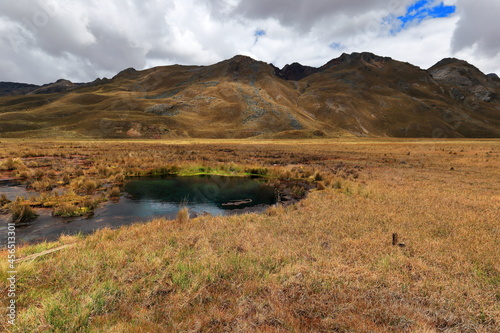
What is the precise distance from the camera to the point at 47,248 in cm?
800

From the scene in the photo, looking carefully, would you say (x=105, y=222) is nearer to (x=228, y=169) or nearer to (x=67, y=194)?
(x=67, y=194)

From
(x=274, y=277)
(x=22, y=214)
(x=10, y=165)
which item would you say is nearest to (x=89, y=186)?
(x=22, y=214)

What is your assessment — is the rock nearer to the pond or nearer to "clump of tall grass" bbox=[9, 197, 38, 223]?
the pond

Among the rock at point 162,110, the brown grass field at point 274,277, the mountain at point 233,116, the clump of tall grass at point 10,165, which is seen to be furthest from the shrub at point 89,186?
the rock at point 162,110

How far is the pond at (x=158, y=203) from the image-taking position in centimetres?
1104

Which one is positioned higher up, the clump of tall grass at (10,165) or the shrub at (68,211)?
the clump of tall grass at (10,165)

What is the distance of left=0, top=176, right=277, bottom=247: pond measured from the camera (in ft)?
36.2

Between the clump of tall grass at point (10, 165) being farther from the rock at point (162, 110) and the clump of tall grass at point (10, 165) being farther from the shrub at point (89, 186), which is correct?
the rock at point (162, 110)

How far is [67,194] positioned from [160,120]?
116339 millimetres

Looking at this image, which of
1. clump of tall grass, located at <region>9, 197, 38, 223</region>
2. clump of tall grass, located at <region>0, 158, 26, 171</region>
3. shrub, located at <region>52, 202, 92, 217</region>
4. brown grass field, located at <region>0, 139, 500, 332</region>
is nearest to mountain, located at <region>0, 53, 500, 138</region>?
clump of tall grass, located at <region>0, 158, 26, 171</region>

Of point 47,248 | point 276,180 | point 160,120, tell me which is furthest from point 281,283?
point 160,120

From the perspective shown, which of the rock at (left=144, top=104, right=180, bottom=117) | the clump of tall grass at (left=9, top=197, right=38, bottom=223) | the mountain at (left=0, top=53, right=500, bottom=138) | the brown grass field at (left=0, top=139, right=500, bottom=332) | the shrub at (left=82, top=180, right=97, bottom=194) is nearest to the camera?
the brown grass field at (left=0, top=139, right=500, bottom=332)

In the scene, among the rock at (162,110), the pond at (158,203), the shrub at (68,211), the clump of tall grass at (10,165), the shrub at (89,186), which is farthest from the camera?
the rock at (162,110)

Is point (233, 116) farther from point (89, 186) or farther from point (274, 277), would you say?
point (274, 277)
